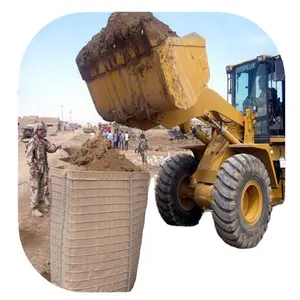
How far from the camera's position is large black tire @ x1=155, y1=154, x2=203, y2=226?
575 centimetres

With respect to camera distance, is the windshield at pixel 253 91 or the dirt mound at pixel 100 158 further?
the windshield at pixel 253 91

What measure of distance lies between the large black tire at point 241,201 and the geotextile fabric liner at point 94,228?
129cm

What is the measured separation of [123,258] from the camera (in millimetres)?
3898

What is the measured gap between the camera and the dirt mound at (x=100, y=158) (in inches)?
157

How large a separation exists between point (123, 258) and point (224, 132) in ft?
7.14

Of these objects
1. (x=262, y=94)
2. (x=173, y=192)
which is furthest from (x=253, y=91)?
(x=173, y=192)

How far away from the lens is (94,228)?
3729 millimetres

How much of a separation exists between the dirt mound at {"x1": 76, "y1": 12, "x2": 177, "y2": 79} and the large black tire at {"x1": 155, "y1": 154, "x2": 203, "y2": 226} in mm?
1915

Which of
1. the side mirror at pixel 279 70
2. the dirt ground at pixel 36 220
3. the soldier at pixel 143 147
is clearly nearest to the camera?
the dirt ground at pixel 36 220

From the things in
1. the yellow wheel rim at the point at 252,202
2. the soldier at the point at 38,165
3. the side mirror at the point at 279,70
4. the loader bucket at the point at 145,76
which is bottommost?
the yellow wheel rim at the point at 252,202

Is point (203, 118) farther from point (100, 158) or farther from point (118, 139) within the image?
point (100, 158)

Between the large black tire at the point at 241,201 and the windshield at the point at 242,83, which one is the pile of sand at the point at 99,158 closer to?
the large black tire at the point at 241,201

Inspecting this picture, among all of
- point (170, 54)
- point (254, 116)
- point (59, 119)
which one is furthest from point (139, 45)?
point (254, 116)

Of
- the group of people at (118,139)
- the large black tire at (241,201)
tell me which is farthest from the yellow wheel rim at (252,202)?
the group of people at (118,139)
